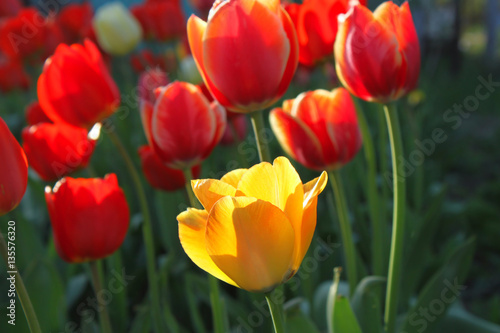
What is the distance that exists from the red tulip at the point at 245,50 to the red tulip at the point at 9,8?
2.47 meters

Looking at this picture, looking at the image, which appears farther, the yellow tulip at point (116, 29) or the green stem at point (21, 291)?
the yellow tulip at point (116, 29)

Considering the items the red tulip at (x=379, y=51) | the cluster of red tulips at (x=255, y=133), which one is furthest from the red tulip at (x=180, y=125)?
the red tulip at (x=379, y=51)

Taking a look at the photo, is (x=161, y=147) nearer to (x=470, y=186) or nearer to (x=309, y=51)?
(x=309, y=51)

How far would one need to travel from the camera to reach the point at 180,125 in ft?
2.66

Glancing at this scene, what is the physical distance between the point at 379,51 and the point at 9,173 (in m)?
0.43

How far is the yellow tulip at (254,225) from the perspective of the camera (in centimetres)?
45

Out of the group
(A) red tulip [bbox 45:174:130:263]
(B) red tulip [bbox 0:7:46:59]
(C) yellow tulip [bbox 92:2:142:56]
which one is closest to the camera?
(A) red tulip [bbox 45:174:130:263]

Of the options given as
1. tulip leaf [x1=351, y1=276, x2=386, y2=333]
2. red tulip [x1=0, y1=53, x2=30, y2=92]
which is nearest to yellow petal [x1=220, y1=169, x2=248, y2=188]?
tulip leaf [x1=351, y1=276, x2=386, y2=333]

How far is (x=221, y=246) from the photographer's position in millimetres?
468

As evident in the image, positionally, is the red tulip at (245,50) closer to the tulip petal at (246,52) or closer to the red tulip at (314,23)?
the tulip petal at (246,52)

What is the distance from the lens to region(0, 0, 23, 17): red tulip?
2.79 meters

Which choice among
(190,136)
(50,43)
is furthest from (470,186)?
(190,136)

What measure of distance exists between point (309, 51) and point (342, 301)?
43 cm

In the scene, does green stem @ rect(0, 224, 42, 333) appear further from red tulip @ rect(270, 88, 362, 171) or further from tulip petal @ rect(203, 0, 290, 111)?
red tulip @ rect(270, 88, 362, 171)
